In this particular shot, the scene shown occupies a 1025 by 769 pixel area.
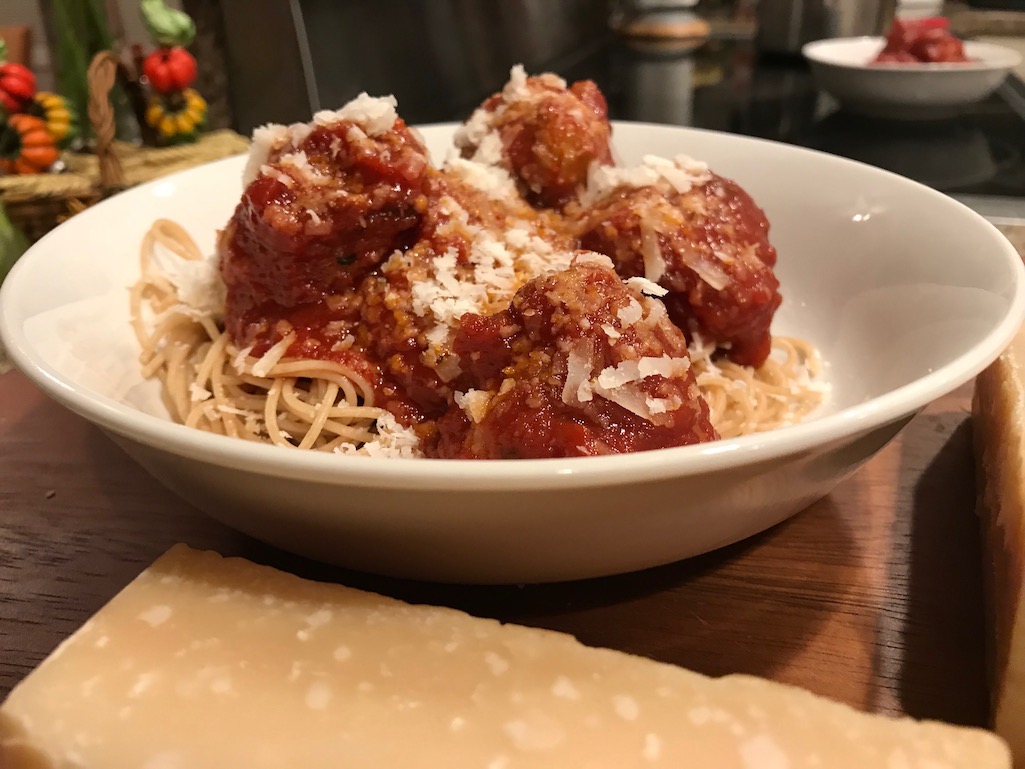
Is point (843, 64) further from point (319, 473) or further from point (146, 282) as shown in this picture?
point (319, 473)

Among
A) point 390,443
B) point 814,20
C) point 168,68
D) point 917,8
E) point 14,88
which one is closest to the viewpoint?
point 390,443

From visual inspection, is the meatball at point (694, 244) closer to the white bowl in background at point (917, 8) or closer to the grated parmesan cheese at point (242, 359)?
the grated parmesan cheese at point (242, 359)

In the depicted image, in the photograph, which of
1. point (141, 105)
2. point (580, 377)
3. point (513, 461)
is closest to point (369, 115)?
point (580, 377)

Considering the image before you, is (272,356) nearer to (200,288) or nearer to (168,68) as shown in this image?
(200,288)

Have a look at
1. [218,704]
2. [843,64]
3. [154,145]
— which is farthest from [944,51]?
[218,704]

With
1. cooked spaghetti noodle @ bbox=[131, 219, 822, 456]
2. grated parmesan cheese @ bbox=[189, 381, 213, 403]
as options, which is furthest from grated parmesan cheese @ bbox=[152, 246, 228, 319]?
grated parmesan cheese @ bbox=[189, 381, 213, 403]

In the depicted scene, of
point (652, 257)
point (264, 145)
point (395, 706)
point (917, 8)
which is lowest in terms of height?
point (917, 8)
